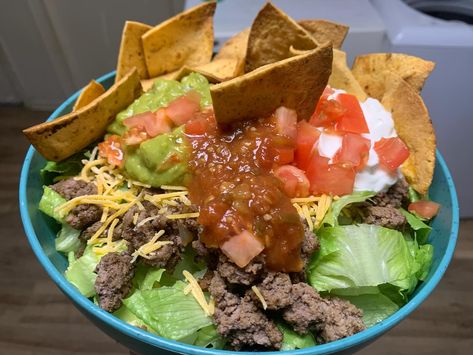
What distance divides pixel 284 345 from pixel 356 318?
0.20 meters

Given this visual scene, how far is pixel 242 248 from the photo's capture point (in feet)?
4.01

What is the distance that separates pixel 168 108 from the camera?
1.56m

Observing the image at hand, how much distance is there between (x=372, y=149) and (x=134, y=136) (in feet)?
2.43

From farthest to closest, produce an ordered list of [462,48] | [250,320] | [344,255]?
[462,48] → [344,255] → [250,320]

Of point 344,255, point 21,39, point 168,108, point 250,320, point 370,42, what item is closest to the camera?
point 250,320

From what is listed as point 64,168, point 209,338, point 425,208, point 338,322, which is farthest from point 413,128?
point 64,168

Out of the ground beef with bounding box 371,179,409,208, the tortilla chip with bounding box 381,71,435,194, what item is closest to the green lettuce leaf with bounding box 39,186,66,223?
the ground beef with bounding box 371,179,409,208

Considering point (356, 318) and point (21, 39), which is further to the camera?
point (21, 39)

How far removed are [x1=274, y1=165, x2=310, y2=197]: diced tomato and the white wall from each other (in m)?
1.96

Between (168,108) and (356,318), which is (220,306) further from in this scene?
(168,108)

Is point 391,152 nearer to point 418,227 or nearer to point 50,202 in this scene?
point 418,227

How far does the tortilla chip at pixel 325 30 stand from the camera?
183cm

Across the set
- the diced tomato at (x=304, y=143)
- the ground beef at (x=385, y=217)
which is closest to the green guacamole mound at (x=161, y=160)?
the diced tomato at (x=304, y=143)

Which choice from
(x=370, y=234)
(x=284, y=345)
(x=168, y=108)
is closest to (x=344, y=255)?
(x=370, y=234)
